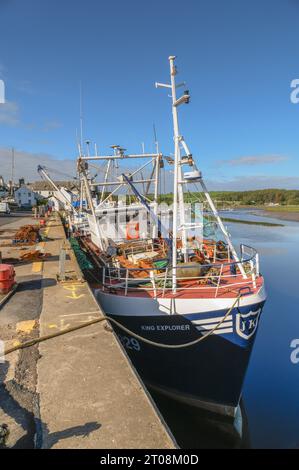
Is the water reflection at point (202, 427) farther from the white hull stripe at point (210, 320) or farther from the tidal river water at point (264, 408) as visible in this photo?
the white hull stripe at point (210, 320)

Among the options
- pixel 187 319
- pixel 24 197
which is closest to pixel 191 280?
pixel 187 319

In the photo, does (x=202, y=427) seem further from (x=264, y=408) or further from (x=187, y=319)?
(x=187, y=319)

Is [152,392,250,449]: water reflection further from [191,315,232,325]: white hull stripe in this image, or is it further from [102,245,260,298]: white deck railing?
[102,245,260,298]: white deck railing

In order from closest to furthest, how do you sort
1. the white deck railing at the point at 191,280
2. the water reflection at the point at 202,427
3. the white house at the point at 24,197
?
1. the white deck railing at the point at 191,280
2. the water reflection at the point at 202,427
3. the white house at the point at 24,197

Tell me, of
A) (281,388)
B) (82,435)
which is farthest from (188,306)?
(281,388)

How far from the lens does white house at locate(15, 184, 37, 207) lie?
8738 cm

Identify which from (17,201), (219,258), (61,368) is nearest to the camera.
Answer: (61,368)

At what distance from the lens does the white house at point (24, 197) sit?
87.4 m

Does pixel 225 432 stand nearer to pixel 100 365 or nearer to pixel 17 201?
pixel 100 365

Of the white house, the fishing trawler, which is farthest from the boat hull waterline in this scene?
the white house

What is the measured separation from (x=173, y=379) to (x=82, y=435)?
574cm

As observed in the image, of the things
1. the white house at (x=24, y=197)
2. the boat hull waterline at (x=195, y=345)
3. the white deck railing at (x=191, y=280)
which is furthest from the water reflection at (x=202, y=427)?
the white house at (x=24, y=197)
